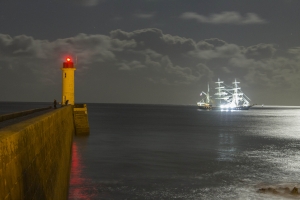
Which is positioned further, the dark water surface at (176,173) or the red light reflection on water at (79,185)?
the dark water surface at (176,173)

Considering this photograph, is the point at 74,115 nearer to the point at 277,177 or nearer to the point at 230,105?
the point at 277,177

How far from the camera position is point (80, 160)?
21.7m

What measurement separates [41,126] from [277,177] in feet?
47.7

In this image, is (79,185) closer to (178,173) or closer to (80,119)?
(178,173)

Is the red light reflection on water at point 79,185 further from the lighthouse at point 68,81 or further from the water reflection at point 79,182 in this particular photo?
the lighthouse at point 68,81

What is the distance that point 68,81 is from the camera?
1321 inches

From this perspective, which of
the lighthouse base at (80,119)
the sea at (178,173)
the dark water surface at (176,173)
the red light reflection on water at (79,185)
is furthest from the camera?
the lighthouse base at (80,119)

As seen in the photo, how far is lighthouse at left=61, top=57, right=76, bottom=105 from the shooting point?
109 ft

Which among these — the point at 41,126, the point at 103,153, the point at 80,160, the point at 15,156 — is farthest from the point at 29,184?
the point at 103,153

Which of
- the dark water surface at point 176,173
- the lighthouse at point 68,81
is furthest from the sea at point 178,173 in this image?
the lighthouse at point 68,81

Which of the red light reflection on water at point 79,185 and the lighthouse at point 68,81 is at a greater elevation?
the lighthouse at point 68,81

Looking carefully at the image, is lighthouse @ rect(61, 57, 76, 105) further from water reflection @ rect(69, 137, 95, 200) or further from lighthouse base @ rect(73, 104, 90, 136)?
water reflection @ rect(69, 137, 95, 200)

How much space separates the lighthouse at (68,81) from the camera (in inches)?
1312

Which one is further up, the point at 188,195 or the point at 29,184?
the point at 29,184
